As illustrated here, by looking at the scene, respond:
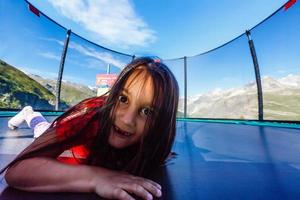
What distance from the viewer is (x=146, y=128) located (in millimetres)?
693

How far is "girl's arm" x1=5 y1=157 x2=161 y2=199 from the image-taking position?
0.49 meters

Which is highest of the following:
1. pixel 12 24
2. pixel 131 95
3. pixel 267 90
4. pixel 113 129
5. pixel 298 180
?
pixel 12 24

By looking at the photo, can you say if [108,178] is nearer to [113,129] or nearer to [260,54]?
[113,129]

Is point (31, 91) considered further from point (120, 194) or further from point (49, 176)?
point (120, 194)

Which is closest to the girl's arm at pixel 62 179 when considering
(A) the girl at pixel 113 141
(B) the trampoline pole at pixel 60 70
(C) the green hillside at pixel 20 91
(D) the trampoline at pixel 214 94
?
(A) the girl at pixel 113 141

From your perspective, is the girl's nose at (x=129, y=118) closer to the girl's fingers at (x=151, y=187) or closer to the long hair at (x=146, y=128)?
the long hair at (x=146, y=128)

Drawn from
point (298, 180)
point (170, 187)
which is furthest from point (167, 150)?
point (298, 180)

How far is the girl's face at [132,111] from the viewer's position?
67 cm

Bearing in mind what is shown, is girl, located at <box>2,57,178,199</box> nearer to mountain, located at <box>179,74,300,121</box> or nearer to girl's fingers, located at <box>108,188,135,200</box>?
girl's fingers, located at <box>108,188,135,200</box>

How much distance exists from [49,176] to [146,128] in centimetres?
30

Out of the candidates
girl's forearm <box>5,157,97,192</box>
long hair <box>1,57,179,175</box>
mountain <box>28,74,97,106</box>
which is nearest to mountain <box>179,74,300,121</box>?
mountain <box>28,74,97,106</box>

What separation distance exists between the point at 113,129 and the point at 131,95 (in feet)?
0.38

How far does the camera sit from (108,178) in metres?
0.50

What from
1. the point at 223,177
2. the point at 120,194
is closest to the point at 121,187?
the point at 120,194
